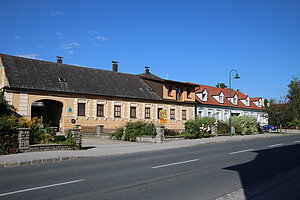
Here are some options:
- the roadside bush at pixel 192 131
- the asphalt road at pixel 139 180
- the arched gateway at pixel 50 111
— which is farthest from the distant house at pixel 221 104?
the asphalt road at pixel 139 180

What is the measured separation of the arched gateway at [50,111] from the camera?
31.1 meters

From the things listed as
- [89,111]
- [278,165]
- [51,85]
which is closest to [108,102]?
[89,111]

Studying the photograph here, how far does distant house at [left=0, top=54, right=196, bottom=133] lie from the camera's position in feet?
91.5

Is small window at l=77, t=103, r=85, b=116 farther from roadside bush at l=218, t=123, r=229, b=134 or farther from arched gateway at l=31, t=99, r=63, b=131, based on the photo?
roadside bush at l=218, t=123, r=229, b=134

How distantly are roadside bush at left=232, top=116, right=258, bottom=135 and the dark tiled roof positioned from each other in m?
10.4

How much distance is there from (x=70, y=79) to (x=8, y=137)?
18.6 metres

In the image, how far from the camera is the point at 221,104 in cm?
4938

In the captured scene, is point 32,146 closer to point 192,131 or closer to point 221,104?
point 192,131

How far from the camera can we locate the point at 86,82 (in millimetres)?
33469

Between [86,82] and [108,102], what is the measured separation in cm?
337

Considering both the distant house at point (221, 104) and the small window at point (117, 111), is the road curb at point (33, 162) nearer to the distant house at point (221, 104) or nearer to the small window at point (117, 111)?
the small window at point (117, 111)

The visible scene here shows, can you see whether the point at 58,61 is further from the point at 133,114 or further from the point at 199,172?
the point at 199,172

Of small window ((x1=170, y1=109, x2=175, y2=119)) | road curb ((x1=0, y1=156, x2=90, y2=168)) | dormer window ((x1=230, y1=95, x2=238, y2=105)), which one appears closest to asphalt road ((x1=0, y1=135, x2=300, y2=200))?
road curb ((x1=0, y1=156, x2=90, y2=168))

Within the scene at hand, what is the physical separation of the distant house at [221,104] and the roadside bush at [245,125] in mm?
5236
